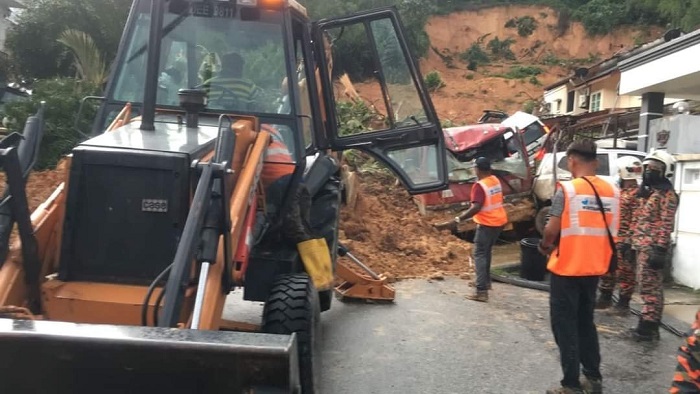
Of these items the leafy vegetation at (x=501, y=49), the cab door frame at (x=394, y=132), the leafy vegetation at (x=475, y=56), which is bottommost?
the cab door frame at (x=394, y=132)

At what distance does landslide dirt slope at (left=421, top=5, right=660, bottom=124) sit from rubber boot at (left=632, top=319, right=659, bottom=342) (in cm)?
3416

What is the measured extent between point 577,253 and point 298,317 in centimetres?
206

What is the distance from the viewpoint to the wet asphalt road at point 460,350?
5457mm

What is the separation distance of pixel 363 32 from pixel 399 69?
428mm

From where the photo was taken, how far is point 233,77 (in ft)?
16.5

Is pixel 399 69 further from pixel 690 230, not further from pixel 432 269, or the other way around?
pixel 690 230

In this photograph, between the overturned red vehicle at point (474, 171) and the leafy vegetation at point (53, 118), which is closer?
the leafy vegetation at point (53, 118)

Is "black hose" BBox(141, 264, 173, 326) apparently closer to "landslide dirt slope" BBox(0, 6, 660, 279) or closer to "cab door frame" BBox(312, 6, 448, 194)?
"landslide dirt slope" BBox(0, 6, 660, 279)

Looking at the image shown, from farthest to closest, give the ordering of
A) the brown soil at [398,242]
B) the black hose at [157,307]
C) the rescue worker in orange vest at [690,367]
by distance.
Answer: the brown soil at [398,242]
the black hose at [157,307]
the rescue worker in orange vest at [690,367]

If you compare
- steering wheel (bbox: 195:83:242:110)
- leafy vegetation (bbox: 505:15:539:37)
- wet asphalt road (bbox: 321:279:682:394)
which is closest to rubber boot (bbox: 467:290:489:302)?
wet asphalt road (bbox: 321:279:682:394)

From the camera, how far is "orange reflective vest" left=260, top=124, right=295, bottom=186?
4.76m

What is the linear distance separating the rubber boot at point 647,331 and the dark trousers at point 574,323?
1932mm

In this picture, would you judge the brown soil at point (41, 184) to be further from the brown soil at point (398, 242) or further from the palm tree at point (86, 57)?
the palm tree at point (86, 57)

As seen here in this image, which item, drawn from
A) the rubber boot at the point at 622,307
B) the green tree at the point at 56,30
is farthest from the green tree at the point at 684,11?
the rubber boot at the point at 622,307
